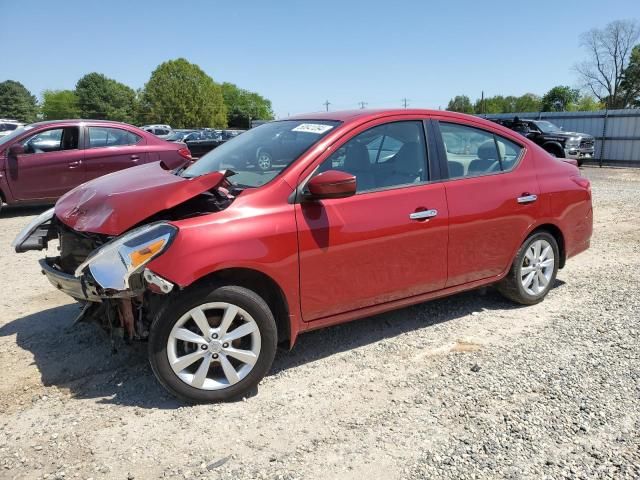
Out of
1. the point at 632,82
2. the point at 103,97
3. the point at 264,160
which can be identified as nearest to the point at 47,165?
the point at 264,160

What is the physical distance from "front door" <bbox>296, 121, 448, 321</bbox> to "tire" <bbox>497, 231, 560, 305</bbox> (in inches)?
35.2

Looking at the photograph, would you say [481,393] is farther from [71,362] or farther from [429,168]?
[71,362]

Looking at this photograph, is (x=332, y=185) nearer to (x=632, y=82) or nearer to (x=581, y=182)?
(x=581, y=182)

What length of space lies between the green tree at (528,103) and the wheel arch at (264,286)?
327 feet

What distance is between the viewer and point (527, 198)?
14.4ft

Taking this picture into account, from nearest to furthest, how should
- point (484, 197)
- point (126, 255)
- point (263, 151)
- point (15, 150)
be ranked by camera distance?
point (126, 255)
point (263, 151)
point (484, 197)
point (15, 150)

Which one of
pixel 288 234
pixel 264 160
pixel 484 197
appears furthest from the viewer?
pixel 484 197

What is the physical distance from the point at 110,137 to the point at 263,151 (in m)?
6.59

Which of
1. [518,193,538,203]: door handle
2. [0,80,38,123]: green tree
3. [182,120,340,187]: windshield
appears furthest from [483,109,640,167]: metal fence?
[0,80,38,123]: green tree

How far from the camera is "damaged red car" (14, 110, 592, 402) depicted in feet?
9.71

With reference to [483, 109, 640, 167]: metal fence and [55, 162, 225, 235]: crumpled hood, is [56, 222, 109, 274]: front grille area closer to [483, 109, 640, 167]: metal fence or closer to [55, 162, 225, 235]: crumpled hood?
[55, 162, 225, 235]: crumpled hood

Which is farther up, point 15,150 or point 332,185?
point 15,150

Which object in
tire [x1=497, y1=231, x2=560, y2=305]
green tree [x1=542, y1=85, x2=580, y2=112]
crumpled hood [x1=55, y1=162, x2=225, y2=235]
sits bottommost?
tire [x1=497, y1=231, x2=560, y2=305]

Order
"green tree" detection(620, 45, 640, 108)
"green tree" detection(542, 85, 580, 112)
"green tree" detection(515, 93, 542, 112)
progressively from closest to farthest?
"green tree" detection(620, 45, 640, 108) < "green tree" detection(542, 85, 580, 112) < "green tree" detection(515, 93, 542, 112)
